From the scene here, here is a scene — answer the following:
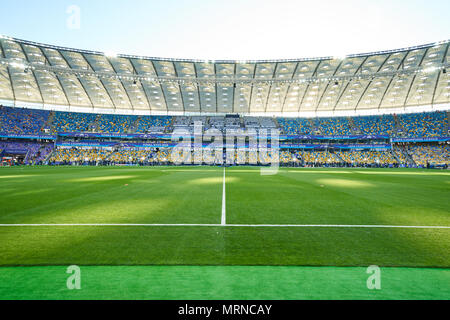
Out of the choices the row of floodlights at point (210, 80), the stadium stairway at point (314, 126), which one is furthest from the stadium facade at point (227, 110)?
the row of floodlights at point (210, 80)

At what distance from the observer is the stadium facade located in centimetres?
A: 4588

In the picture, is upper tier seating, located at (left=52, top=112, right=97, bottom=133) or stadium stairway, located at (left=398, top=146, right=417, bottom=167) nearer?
stadium stairway, located at (left=398, top=146, right=417, bottom=167)

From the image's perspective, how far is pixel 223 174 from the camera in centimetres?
2820

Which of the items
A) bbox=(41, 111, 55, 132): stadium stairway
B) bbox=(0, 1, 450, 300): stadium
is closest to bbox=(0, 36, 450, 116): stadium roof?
bbox=(0, 1, 450, 300): stadium

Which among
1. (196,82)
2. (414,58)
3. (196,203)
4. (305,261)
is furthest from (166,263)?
(414,58)

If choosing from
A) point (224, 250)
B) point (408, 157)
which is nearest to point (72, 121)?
point (224, 250)

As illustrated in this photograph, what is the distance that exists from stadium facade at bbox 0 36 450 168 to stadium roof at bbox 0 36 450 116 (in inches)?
9.7

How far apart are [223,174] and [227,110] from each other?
42717 millimetres

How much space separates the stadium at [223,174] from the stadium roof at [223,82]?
0.37 metres

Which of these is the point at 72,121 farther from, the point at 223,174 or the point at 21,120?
Result: the point at 223,174

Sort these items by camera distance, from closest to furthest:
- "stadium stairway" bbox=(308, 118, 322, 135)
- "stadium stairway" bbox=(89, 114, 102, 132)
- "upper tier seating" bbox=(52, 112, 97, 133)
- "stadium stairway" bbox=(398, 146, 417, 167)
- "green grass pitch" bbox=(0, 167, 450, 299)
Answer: "green grass pitch" bbox=(0, 167, 450, 299) < "stadium stairway" bbox=(398, 146, 417, 167) < "upper tier seating" bbox=(52, 112, 97, 133) < "stadium stairway" bbox=(89, 114, 102, 132) < "stadium stairway" bbox=(308, 118, 322, 135)

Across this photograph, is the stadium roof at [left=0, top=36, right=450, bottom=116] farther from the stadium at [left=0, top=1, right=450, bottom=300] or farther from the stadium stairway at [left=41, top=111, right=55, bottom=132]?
the stadium stairway at [left=41, top=111, right=55, bottom=132]

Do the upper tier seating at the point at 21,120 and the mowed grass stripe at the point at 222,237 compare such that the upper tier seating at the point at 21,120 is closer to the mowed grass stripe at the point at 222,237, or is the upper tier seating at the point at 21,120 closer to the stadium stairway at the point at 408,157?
the mowed grass stripe at the point at 222,237
